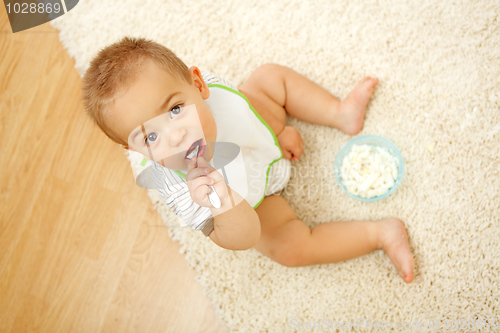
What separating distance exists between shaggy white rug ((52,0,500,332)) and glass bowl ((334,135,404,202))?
0.03 metres

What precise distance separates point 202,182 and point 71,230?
61 cm

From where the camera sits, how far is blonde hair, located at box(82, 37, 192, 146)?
23.0 inches

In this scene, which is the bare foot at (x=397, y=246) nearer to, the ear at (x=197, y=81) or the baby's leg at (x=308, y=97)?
the baby's leg at (x=308, y=97)

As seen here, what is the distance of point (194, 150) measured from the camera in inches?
25.5

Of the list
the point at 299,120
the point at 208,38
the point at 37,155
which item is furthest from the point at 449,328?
the point at 37,155

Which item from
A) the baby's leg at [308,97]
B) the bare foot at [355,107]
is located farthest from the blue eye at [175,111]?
the bare foot at [355,107]

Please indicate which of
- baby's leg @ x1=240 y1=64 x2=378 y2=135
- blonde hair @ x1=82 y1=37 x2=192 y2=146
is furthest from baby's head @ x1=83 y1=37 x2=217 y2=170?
baby's leg @ x1=240 y1=64 x2=378 y2=135

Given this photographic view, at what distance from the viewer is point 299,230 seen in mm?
876

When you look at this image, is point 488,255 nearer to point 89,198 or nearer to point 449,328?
point 449,328

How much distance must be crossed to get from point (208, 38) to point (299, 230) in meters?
0.57

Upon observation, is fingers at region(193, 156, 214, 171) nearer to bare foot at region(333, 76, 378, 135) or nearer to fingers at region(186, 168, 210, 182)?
fingers at region(186, 168, 210, 182)

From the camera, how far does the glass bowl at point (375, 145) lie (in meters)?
0.87

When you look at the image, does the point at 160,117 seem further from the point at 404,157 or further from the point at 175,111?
the point at 404,157

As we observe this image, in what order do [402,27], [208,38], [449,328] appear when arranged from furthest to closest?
1. [208,38]
2. [402,27]
3. [449,328]
